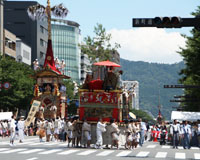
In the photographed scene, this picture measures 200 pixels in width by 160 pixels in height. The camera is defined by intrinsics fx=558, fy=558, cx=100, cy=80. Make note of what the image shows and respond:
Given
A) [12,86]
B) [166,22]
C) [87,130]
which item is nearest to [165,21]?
[166,22]

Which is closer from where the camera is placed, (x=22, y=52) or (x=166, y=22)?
(x=166, y=22)

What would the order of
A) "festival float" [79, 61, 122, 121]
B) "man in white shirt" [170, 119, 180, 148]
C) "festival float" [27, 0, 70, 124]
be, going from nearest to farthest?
1. "festival float" [79, 61, 122, 121]
2. "man in white shirt" [170, 119, 180, 148]
3. "festival float" [27, 0, 70, 124]

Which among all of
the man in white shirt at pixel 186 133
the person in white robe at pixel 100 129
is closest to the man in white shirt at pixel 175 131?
the man in white shirt at pixel 186 133

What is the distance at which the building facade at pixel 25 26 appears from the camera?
13075 centimetres

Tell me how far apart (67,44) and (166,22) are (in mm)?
151310

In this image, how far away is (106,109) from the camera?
32.2 metres

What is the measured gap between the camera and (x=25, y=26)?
438 feet

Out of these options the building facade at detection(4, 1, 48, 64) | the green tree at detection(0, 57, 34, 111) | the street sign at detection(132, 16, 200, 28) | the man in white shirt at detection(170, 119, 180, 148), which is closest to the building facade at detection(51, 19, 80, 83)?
the building facade at detection(4, 1, 48, 64)

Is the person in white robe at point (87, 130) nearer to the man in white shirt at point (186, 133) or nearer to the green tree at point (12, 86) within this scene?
the man in white shirt at point (186, 133)

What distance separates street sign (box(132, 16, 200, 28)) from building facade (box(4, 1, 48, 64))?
11037cm

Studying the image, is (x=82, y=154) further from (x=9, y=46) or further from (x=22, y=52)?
(x=22, y=52)

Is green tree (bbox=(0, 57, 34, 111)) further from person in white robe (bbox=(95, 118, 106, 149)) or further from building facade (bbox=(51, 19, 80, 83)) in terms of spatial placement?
building facade (bbox=(51, 19, 80, 83))

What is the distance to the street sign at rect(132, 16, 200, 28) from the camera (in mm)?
20312

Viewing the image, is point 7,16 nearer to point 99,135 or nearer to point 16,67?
point 16,67
